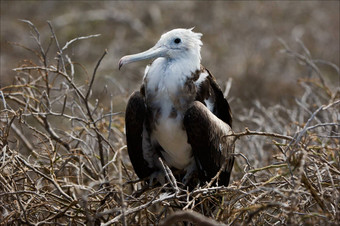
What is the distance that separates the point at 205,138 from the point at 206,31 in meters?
4.79

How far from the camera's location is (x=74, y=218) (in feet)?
8.63

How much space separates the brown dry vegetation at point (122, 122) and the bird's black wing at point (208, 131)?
0.44 ft

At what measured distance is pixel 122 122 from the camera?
3.75 m


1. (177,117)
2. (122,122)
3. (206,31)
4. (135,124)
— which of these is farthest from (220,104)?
(206,31)

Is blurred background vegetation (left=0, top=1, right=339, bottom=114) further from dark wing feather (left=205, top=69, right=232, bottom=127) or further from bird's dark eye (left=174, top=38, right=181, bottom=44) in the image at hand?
bird's dark eye (left=174, top=38, right=181, bottom=44)

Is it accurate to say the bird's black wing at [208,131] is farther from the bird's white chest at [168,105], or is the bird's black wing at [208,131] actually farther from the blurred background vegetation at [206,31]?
the blurred background vegetation at [206,31]

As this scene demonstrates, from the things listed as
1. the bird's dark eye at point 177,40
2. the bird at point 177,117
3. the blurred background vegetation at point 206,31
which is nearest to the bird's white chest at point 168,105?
the bird at point 177,117

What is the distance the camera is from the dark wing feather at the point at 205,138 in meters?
2.98

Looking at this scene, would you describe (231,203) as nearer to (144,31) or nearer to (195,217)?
(195,217)

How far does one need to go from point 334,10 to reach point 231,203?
20.6ft

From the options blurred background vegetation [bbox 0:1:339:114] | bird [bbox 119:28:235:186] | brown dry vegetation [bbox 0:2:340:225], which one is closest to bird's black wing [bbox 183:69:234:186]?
bird [bbox 119:28:235:186]

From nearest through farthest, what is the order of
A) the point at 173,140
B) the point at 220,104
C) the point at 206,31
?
1. the point at 173,140
2. the point at 220,104
3. the point at 206,31

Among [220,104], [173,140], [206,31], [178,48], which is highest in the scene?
[178,48]

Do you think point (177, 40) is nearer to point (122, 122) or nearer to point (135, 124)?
point (135, 124)
